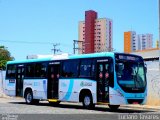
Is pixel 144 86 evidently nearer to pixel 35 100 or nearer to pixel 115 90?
pixel 115 90

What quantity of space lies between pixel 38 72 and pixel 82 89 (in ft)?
16.2

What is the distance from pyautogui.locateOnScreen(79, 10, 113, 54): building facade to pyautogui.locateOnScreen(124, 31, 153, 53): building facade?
14595 millimetres

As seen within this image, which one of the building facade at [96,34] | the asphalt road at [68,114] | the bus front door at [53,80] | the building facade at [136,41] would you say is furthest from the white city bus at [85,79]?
the building facade at [136,41]

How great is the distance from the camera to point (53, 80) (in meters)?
24.3

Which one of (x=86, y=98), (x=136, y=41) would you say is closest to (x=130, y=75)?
(x=86, y=98)

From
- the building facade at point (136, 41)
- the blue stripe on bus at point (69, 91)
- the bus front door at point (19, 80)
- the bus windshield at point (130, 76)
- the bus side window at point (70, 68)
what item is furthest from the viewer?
the building facade at point (136, 41)

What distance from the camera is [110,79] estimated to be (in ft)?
64.8

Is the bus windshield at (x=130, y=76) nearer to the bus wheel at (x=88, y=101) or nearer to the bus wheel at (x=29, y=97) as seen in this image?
the bus wheel at (x=88, y=101)

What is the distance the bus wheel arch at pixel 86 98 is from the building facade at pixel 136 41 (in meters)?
82.9

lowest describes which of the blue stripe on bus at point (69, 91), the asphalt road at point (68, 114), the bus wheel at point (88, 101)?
the asphalt road at point (68, 114)

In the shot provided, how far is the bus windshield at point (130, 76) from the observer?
19719 mm

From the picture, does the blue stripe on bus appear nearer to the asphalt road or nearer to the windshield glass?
the asphalt road

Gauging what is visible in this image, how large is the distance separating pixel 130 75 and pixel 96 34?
7013cm

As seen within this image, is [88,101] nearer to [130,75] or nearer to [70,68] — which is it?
[70,68]
